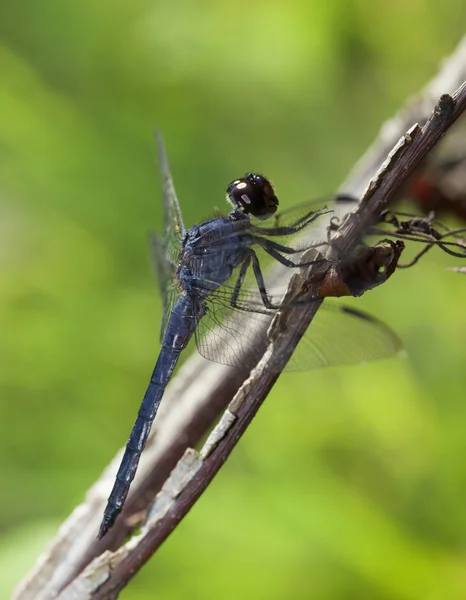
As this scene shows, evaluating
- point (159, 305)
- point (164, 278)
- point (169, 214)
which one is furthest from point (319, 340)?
point (159, 305)

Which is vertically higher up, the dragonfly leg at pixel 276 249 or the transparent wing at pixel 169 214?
the transparent wing at pixel 169 214

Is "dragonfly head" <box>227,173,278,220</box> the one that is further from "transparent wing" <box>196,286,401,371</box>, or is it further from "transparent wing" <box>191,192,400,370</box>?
"transparent wing" <box>196,286,401,371</box>

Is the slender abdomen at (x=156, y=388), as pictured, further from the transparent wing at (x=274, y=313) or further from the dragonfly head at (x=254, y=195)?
the dragonfly head at (x=254, y=195)

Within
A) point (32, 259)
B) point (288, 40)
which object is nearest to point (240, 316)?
point (32, 259)

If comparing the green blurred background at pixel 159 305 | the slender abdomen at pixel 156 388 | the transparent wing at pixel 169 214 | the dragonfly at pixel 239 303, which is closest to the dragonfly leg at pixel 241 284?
the dragonfly at pixel 239 303

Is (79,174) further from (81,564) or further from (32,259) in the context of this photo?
(81,564)

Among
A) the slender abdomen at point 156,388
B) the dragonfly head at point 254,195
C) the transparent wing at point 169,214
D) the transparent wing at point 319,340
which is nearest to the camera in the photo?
the transparent wing at point 319,340
